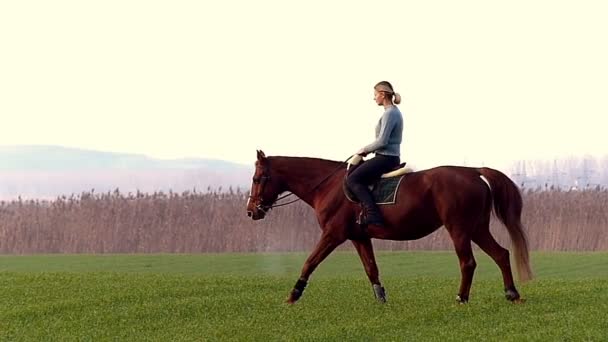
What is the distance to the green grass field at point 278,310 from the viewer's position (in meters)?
12.0

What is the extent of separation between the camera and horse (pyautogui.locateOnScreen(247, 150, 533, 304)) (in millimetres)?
13766

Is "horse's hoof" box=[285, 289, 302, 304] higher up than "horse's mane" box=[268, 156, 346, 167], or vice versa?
"horse's mane" box=[268, 156, 346, 167]

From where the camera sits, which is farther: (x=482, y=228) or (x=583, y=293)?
(x=583, y=293)

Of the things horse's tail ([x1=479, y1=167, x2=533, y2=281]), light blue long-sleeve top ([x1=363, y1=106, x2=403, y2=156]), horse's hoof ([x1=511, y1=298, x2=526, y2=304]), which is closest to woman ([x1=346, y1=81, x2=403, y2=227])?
light blue long-sleeve top ([x1=363, y1=106, x2=403, y2=156])

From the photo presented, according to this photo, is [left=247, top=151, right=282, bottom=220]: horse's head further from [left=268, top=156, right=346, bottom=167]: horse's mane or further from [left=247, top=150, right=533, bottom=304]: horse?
[left=268, top=156, right=346, bottom=167]: horse's mane

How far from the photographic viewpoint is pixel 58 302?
622 inches

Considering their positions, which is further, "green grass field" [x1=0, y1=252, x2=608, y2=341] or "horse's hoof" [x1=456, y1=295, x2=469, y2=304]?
"horse's hoof" [x1=456, y1=295, x2=469, y2=304]

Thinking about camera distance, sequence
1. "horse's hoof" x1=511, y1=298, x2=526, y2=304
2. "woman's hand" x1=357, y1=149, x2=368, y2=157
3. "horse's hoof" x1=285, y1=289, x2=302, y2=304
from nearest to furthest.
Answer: "horse's hoof" x1=511, y1=298, x2=526, y2=304
"woman's hand" x1=357, y1=149, x2=368, y2=157
"horse's hoof" x1=285, y1=289, x2=302, y2=304

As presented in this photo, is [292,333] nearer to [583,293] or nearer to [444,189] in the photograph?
[444,189]

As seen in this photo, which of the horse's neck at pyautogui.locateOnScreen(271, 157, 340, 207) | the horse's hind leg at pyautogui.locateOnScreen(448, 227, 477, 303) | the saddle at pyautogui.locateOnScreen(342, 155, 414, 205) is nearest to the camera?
the horse's hind leg at pyautogui.locateOnScreen(448, 227, 477, 303)

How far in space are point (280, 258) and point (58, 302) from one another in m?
13.7

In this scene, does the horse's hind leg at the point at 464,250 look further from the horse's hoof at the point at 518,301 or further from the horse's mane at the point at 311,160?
the horse's mane at the point at 311,160

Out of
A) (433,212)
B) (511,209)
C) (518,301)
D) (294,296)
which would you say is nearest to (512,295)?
(518,301)

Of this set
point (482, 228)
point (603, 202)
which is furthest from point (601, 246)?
point (482, 228)
